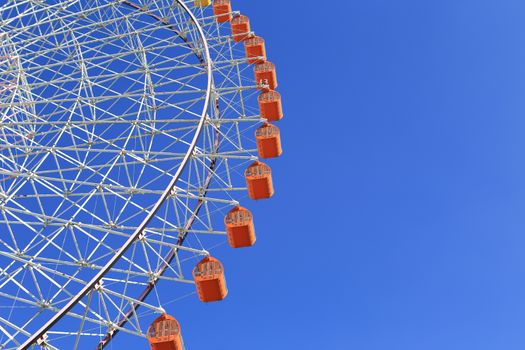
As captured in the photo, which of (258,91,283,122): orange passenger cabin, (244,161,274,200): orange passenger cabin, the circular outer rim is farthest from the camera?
(258,91,283,122): orange passenger cabin

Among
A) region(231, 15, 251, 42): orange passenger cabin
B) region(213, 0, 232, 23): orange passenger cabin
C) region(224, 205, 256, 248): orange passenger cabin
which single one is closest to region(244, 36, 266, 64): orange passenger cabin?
region(231, 15, 251, 42): orange passenger cabin

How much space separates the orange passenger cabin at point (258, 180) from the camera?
47.2ft

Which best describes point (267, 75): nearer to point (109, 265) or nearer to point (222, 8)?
point (222, 8)

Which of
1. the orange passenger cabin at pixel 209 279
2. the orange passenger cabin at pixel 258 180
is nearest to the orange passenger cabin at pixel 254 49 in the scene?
the orange passenger cabin at pixel 258 180

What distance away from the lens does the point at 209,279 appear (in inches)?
466

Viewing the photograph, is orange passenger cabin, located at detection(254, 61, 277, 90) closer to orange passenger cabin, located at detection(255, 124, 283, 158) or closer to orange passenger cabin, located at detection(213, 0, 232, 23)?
orange passenger cabin, located at detection(255, 124, 283, 158)

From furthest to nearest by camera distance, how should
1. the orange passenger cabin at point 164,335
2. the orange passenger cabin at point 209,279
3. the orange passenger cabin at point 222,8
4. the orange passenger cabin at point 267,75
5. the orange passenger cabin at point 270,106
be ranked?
the orange passenger cabin at point 222,8, the orange passenger cabin at point 267,75, the orange passenger cabin at point 270,106, the orange passenger cabin at point 209,279, the orange passenger cabin at point 164,335

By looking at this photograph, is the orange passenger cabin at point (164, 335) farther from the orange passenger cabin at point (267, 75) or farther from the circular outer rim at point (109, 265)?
the orange passenger cabin at point (267, 75)

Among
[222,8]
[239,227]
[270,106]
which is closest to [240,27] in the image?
[222,8]

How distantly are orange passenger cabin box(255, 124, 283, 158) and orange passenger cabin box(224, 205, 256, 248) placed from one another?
8.73 ft

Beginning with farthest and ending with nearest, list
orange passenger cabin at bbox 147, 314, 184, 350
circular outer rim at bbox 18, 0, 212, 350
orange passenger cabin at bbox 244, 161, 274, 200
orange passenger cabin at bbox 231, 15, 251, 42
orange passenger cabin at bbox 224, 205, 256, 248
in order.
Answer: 1. orange passenger cabin at bbox 231, 15, 251, 42
2. orange passenger cabin at bbox 244, 161, 274, 200
3. orange passenger cabin at bbox 224, 205, 256, 248
4. orange passenger cabin at bbox 147, 314, 184, 350
5. circular outer rim at bbox 18, 0, 212, 350

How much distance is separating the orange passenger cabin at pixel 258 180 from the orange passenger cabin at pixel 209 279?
2.95m

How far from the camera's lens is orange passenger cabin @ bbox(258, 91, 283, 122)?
1666 centimetres

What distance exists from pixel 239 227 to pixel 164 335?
357 centimetres
